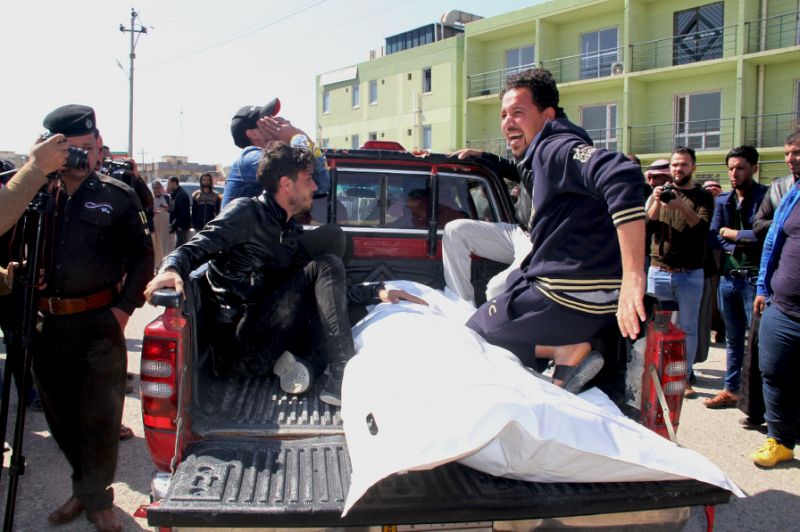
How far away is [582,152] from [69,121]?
8.54 feet

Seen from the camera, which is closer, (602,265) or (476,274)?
A: (602,265)

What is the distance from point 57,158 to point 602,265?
2.42 m

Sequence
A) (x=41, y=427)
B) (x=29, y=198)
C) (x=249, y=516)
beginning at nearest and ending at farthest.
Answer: (x=249, y=516) < (x=29, y=198) < (x=41, y=427)

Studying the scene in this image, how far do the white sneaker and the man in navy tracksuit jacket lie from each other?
0.90 meters

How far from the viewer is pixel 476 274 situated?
4613 mm

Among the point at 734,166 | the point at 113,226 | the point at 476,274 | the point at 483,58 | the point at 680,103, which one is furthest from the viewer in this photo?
the point at 483,58

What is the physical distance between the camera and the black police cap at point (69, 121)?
346 cm

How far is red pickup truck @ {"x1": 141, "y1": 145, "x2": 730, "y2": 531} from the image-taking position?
2189 mm

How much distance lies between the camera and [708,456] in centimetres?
452

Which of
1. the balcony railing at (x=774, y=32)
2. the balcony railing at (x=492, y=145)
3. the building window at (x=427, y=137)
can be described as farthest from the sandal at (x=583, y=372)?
the building window at (x=427, y=137)

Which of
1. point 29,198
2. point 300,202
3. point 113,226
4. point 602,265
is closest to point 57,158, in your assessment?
point 29,198

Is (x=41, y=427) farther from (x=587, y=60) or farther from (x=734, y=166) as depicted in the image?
(x=587, y=60)

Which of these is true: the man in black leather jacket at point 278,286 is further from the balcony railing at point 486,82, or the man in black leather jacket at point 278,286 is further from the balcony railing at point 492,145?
the balcony railing at point 486,82

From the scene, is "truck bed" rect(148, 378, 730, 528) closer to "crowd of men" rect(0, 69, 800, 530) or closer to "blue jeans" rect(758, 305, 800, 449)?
"crowd of men" rect(0, 69, 800, 530)
